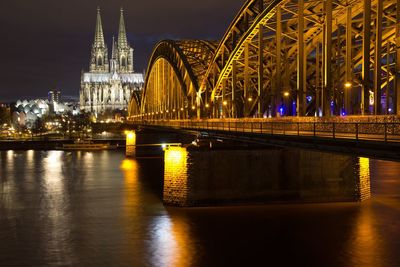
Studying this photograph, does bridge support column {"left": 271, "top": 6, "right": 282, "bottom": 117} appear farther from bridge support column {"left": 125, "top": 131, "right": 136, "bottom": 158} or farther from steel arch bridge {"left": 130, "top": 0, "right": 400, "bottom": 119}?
bridge support column {"left": 125, "top": 131, "right": 136, "bottom": 158}

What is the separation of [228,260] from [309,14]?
19094mm

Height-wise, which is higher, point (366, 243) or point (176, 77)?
point (176, 77)

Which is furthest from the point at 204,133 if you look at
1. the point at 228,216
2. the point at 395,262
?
the point at 395,262

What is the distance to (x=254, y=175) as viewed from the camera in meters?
40.0

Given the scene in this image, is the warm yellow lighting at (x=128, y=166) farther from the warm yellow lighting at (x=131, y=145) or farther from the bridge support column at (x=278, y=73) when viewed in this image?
the bridge support column at (x=278, y=73)

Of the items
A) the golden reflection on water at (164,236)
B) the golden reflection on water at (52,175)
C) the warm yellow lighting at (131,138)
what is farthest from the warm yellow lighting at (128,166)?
the golden reflection on water at (164,236)

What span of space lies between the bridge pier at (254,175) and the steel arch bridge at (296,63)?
Result: 3345 mm

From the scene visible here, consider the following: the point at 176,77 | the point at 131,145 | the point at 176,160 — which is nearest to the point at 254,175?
the point at 176,160

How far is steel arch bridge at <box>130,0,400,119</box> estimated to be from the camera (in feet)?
104

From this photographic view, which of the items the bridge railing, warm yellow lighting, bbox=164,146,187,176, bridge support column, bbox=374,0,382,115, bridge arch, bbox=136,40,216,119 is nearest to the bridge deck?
the bridge railing

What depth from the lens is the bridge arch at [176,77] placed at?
78.6 meters

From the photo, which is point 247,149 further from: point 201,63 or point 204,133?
point 201,63

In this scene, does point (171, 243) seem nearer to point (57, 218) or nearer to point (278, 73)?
point (57, 218)

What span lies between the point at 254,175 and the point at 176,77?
53.4 meters
